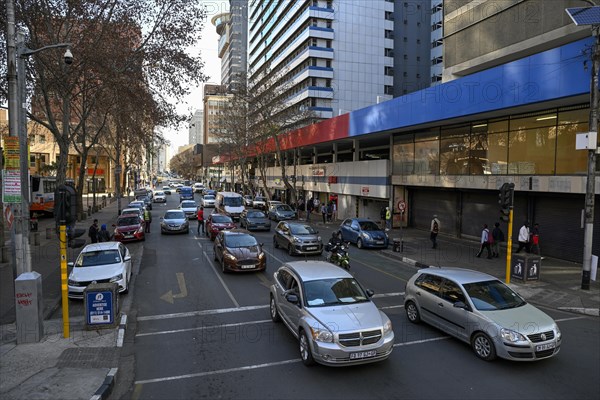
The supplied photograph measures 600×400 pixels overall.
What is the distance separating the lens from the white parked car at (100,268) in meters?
12.0

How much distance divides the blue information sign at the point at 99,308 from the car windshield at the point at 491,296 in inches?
310

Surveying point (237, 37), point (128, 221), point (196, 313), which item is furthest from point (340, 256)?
point (237, 37)

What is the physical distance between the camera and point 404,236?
2616 cm

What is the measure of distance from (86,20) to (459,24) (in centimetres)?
2144

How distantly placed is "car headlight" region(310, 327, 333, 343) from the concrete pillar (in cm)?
593

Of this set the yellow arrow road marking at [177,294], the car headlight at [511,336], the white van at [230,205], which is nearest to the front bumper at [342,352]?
the car headlight at [511,336]

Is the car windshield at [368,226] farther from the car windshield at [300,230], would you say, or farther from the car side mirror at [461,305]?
the car side mirror at [461,305]

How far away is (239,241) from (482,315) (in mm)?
10227

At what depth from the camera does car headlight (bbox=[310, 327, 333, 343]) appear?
722 centimetres

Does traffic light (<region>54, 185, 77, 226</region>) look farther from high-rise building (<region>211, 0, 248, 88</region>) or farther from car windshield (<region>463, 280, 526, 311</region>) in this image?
high-rise building (<region>211, 0, 248, 88</region>)

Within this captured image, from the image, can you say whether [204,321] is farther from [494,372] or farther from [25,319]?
[494,372]

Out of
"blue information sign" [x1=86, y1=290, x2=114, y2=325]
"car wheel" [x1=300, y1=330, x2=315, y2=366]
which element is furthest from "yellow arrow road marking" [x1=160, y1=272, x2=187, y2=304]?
"car wheel" [x1=300, y1=330, x2=315, y2=366]

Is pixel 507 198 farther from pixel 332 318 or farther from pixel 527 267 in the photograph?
pixel 332 318

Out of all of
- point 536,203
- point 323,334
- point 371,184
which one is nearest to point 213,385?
point 323,334
